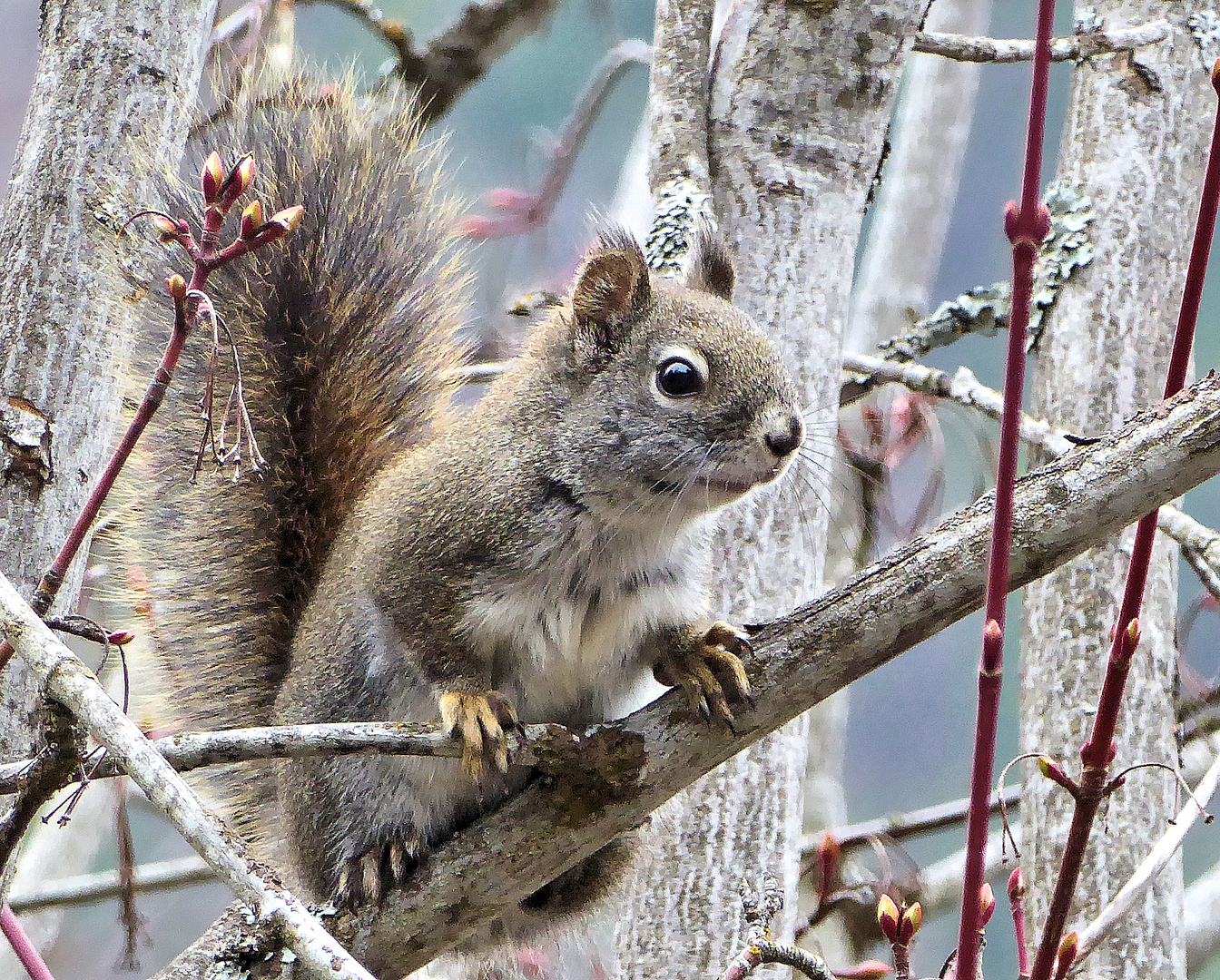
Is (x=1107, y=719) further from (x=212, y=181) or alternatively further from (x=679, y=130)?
(x=679, y=130)

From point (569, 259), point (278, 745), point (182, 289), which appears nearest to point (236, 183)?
point (182, 289)

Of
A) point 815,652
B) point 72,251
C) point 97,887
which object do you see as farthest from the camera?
point 97,887

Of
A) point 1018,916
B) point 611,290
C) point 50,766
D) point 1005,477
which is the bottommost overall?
point 50,766

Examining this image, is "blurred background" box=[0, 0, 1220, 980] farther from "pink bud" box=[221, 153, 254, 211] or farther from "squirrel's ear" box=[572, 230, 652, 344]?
"pink bud" box=[221, 153, 254, 211]

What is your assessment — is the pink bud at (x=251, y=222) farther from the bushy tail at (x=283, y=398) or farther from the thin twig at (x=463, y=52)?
the thin twig at (x=463, y=52)

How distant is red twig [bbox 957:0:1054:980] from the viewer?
22.7 inches

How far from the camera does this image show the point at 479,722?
1.40 metres

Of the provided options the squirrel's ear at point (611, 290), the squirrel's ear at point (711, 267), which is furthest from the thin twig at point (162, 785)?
the squirrel's ear at point (711, 267)

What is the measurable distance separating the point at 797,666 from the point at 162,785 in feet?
2.02

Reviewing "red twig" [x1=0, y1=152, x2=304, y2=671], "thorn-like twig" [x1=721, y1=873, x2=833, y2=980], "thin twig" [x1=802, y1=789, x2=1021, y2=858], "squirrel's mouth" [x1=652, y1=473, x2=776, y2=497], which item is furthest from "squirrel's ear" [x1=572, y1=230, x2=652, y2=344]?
"thin twig" [x1=802, y1=789, x2=1021, y2=858]

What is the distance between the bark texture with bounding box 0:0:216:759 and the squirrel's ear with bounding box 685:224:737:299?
25.9 inches

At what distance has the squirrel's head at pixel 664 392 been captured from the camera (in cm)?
147

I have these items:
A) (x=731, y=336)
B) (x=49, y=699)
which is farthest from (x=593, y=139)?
(x=49, y=699)

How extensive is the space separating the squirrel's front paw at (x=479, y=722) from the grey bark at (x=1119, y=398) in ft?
2.34
